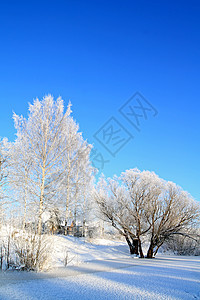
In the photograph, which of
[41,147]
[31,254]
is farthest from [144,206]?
[31,254]

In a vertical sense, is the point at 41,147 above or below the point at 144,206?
above

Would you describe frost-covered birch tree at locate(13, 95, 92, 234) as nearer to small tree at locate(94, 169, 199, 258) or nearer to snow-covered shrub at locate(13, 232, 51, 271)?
small tree at locate(94, 169, 199, 258)

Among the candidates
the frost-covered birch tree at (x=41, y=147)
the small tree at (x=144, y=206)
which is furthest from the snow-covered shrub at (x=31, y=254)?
the small tree at (x=144, y=206)

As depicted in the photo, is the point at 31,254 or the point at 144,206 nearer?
the point at 31,254

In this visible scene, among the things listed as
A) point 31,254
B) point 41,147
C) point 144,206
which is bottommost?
point 31,254

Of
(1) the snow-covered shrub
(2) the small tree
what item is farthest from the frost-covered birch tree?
(1) the snow-covered shrub

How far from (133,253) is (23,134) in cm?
1083

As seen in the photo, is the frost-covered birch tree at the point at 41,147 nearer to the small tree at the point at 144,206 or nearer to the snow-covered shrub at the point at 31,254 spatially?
the small tree at the point at 144,206


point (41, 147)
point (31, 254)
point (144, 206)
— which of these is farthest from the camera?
point (144, 206)

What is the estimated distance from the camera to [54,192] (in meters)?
11.4

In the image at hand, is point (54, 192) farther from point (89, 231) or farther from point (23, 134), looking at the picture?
point (89, 231)

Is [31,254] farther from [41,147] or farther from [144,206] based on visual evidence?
[144,206]

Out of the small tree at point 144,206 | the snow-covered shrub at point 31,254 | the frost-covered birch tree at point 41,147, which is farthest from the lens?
the small tree at point 144,206

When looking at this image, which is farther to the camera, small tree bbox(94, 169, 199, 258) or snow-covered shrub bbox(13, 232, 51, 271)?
small tree bbox(94, 169, 199, 258)
